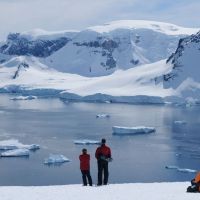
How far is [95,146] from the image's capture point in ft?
185

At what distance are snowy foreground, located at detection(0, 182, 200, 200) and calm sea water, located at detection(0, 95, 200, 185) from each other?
2179 centimetres

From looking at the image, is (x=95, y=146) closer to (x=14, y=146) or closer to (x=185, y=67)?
(x=14, y=146)

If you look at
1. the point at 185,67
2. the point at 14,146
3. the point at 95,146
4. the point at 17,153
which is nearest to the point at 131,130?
the point at 95,146

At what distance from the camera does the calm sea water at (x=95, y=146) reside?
41094 mm

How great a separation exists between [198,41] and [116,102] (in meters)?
30.2

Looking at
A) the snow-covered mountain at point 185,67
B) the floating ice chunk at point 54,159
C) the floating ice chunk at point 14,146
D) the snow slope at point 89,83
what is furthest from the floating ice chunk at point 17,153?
the snow-covered mountain at point 185,67

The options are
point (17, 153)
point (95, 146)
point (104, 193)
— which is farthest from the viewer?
point (95, 146)

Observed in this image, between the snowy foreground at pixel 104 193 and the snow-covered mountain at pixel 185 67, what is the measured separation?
119 m

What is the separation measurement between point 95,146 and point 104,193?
136ft

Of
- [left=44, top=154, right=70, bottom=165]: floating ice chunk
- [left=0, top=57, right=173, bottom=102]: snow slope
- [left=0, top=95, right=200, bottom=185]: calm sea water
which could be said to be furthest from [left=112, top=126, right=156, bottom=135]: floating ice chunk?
[left=0, top=57, right=173, bottom=102]: snow slope

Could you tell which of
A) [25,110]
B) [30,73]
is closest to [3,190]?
[25,110]

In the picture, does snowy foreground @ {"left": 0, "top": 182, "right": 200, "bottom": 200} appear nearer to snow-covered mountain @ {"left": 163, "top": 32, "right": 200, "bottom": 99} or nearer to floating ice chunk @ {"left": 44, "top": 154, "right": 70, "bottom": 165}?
floating ice chunk @ {"left": 44, "top": 154, "right": 70, "bottom": 165}

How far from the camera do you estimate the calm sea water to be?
41.1m

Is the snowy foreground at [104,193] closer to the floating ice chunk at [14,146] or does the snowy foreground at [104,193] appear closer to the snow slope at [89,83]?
the floating ice chunk at [14,146]
